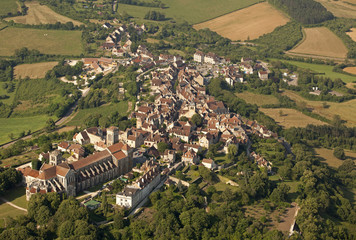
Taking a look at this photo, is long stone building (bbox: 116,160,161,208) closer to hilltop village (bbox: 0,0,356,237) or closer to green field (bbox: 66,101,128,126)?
hilltop village (bbox: 0,0,356,237)

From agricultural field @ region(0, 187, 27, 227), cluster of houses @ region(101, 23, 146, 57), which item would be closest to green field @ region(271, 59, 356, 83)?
cluster of houses @ region(101, 23, 146, 57)

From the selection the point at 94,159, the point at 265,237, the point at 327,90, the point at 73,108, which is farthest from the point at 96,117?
the point at 327,90

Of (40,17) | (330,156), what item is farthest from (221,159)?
(40,17)

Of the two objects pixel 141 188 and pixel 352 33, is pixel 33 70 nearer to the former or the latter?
pixel 141 188

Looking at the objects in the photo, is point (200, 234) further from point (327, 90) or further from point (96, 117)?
point (327, 90)

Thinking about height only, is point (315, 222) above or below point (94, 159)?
below
